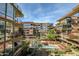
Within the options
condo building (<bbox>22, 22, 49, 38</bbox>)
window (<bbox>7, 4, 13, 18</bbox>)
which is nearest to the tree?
condo building (<bbox>22, 22, 49, 38</bbox>)

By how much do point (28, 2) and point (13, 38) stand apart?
1.47 feet

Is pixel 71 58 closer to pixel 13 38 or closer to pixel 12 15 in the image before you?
pixel 13 38

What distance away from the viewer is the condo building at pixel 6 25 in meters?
1.88

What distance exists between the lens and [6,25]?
6.19 ft

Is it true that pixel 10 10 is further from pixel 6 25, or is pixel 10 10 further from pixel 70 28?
pixel 70 28

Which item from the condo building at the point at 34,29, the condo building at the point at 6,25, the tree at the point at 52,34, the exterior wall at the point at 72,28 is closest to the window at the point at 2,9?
the condo building at the point at 6,25

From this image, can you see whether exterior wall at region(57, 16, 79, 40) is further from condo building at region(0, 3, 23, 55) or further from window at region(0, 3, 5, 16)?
window at region(0, 3, 5, 16)

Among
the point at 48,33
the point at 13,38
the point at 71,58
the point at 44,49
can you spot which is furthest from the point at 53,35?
the point at 13,38

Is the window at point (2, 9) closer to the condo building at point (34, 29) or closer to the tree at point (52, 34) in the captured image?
the condo building at point (34, 29)

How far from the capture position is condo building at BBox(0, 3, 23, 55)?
6.15 feet

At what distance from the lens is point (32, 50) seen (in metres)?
1.89

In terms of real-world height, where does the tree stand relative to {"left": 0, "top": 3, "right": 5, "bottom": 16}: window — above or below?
below

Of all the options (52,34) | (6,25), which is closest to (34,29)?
(52,34)

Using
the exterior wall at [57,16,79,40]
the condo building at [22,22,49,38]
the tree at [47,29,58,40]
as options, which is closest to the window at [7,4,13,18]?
the condo building at [22,22,49,38]
